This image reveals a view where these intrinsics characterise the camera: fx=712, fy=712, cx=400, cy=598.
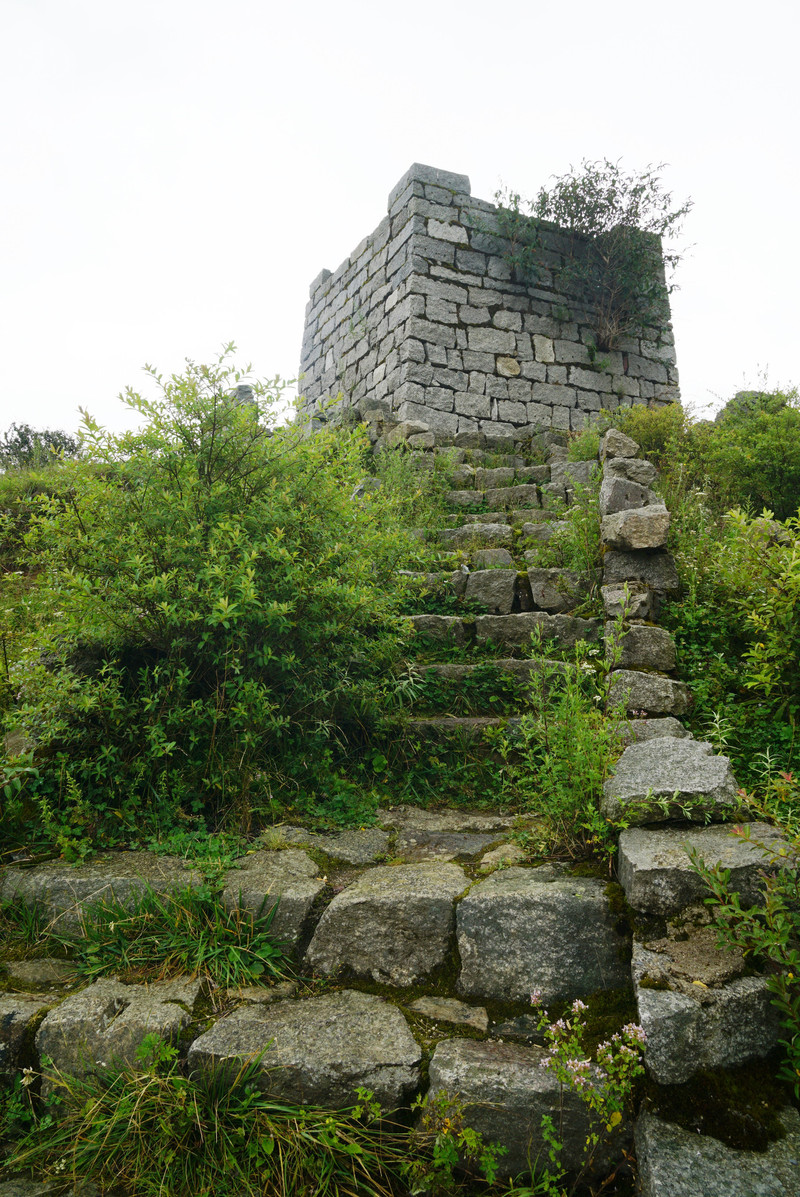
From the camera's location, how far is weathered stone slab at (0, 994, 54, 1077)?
1.93 meters

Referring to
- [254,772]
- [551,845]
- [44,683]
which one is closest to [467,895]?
[551,845]

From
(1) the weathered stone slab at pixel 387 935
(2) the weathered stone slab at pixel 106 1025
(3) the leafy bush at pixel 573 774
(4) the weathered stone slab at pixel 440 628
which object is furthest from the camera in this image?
(4) the weathered stone slab at pixel 440 628

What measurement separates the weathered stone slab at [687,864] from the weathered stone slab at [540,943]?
5.1 inches

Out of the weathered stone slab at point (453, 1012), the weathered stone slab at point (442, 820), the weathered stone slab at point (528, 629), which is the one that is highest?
the weathered stone slab at point (528, 629)

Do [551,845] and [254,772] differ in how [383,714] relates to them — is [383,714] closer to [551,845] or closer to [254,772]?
[254,772]

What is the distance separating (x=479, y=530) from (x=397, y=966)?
3645mm

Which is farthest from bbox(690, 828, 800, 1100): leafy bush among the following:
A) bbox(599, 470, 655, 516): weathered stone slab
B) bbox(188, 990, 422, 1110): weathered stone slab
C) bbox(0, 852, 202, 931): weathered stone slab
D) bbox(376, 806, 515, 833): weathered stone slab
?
bbox(599, 470, 655, 516): weathered stone slab

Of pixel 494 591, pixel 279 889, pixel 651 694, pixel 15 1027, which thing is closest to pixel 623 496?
pixel 494 591

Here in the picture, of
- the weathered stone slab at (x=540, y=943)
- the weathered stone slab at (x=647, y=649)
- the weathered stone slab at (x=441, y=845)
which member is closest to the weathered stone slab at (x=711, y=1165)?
the weathered stone slab at (x=540, y=943)

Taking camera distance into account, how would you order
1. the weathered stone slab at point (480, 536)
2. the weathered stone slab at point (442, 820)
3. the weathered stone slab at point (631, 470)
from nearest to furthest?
1. the weathered stone slab at point (442, 820)
2. the weathered stone slab at point (631, 470)
3. the weathered stone slab at point (480, 536)

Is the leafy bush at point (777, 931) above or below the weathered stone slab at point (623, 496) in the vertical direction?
below

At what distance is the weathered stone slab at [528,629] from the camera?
392 cm

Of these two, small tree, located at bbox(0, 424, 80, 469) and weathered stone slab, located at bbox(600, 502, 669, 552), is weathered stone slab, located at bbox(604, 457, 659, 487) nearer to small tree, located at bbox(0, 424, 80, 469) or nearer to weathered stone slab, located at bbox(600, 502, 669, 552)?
weathered stone slab, located at bbox(600, 502, 669, 552)

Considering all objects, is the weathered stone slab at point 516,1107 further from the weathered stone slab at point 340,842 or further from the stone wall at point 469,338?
the stone wall at point 469,338
